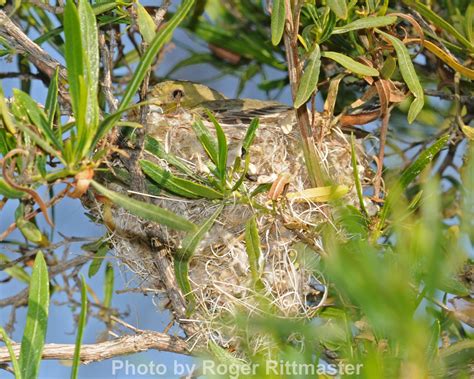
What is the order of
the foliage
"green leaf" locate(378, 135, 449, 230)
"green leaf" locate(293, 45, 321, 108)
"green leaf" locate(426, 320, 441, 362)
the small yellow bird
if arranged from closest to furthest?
the foliage < "green leaf" locate(426, 320, 441, 362) < "green leaf" locate(293, 45, 321, 108) < "green leaf" locate(378, 135, 449, 230) < the small yellow bird

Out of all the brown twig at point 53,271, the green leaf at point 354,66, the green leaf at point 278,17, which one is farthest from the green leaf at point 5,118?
the brown twig at point 53,271

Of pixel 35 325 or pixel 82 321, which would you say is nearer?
pixel 82 321

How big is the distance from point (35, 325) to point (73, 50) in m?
0.57

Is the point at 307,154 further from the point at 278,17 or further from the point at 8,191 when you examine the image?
the point at 8,191

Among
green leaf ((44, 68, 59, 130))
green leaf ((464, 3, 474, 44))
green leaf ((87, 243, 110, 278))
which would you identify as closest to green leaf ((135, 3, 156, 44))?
green leaf ((44, 68, 59, 130))

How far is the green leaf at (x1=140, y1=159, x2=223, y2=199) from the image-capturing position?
198 cm

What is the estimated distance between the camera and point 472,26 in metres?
2.56

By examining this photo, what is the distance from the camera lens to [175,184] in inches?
80.7

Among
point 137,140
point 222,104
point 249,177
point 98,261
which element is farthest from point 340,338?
point 222,104

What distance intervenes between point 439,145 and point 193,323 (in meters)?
A: 0.81

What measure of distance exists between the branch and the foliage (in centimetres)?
14

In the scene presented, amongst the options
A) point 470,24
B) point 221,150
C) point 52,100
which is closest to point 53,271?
point 221,150

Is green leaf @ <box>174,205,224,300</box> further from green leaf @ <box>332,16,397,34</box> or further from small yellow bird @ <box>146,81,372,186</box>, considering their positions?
green leaf @ <box>332,16,397,34</box>

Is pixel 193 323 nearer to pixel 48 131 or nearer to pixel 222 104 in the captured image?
pixel 48 131
